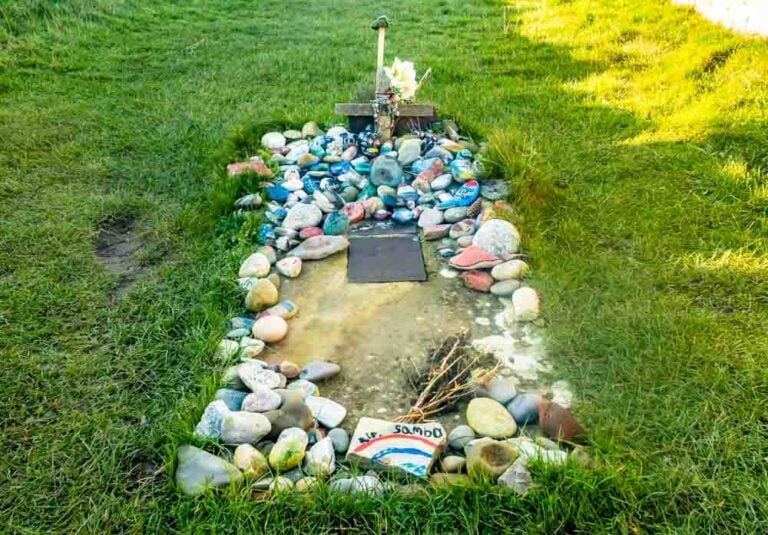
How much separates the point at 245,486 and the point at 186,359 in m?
0.73

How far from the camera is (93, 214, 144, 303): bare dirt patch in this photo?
10.3 ft

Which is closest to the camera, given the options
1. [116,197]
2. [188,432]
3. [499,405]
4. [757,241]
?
[188,432]

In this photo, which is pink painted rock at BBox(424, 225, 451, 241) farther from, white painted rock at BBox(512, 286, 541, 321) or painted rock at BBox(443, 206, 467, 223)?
white painted rock at BBox(512, 286, 541, 321)

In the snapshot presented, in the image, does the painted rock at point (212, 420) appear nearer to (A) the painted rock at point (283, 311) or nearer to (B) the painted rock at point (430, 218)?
(A) the painted rock at point (283, 311)

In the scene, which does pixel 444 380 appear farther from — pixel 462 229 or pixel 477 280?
pixel 462 229

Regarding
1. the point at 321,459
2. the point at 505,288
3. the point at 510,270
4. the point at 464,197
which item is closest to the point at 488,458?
A: the point at 321,459

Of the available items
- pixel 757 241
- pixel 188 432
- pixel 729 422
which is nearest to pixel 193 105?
pixel 188 432

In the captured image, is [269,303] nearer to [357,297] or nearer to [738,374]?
A: [357,297]

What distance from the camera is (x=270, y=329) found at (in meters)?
2.73

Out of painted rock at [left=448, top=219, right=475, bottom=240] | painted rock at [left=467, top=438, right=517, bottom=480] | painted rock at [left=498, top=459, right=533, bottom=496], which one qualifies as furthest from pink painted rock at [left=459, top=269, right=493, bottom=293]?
painted rock at [left=498, top=459, right=533, bottom=496]

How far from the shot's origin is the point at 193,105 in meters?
5.18

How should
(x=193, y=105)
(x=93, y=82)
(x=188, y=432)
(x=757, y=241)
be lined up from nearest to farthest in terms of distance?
(x=188, y=432), (x=757, y=241), (x=193, y=105), (x=93, y=82)

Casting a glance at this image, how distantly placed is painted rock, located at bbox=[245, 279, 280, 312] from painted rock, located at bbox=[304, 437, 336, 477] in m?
0.90

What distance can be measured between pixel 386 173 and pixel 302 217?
25.4 inches
